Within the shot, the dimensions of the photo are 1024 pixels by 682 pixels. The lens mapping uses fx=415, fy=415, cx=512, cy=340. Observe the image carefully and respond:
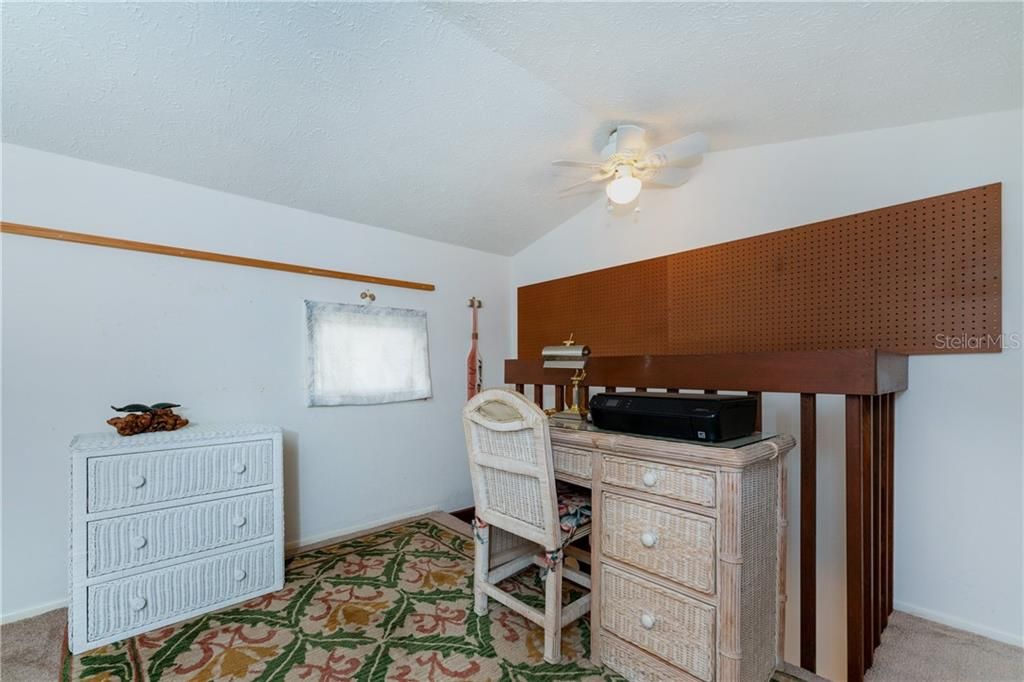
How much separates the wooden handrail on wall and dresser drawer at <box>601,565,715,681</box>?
2.31m

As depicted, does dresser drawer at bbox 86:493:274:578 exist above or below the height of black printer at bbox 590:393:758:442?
below

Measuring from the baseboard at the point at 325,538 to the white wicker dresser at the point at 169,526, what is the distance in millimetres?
457

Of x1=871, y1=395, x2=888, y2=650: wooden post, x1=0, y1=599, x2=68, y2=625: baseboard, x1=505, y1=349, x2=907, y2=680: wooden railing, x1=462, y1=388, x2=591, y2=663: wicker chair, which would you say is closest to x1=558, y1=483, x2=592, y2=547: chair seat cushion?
x1=462, y1=388, x2=591, y2=663: wicker chair

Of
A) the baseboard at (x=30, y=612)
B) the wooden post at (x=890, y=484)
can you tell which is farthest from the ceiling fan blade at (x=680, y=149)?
the baseboard at (x=30, y=612)

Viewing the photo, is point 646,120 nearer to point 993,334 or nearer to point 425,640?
point 993,334

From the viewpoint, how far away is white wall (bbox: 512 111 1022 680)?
5.46 ft

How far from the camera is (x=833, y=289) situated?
6.72 ft

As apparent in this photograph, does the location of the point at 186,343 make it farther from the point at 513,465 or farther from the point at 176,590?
the point at 513,465

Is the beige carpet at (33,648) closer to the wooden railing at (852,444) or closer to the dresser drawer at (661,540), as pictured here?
the dresser drawer at (661,540)

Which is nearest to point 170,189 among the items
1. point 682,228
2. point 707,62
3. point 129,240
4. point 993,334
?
point 129,240

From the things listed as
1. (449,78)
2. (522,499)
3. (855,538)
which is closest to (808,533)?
(855,538)

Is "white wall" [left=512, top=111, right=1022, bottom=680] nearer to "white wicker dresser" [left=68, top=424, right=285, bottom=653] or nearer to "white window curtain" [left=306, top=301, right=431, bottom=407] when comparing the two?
"white window curtain" [left=306, top=301, right=431, bottom=407]

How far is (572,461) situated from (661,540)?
0.41 meters

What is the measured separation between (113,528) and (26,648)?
527 mm
